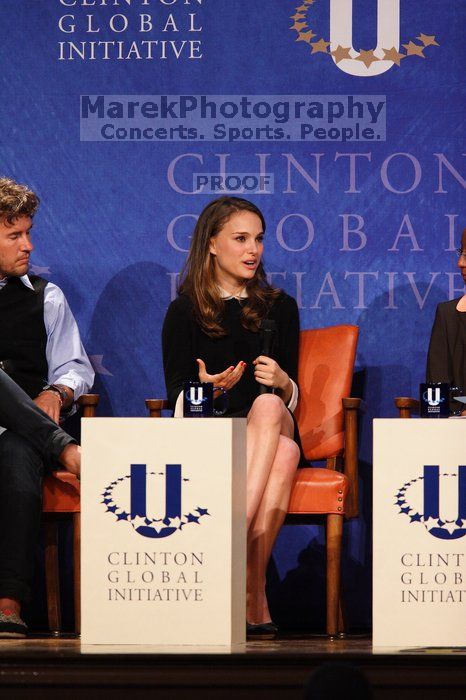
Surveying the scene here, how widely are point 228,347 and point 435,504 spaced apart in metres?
1.30

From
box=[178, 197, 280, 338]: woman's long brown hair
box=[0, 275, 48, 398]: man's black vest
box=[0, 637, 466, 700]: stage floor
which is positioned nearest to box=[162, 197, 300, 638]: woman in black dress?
box=[178, 197, 280, 338]: woman's long brown hair

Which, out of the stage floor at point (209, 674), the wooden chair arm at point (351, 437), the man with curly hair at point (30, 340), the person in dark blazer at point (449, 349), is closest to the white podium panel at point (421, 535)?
the stage floor at point (209, 674)

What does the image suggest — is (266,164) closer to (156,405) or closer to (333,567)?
(156,405)

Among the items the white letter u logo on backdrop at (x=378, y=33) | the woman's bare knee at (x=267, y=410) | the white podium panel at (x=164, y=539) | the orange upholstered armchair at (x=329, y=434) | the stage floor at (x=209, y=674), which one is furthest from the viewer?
the white letter u logo on backdrop at (x=378, y=33)

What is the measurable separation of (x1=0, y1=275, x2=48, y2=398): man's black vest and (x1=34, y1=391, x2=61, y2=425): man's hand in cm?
22

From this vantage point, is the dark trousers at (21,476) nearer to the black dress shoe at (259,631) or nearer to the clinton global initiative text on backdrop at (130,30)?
the black dress shoe at (259,631)

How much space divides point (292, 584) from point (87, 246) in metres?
1.56

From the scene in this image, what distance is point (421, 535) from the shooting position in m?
2.84

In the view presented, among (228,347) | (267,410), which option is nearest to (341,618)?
(267,410)

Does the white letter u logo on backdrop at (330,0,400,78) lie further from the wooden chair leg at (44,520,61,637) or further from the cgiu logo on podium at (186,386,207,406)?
the wooden chair leg at (44,520,61,637)

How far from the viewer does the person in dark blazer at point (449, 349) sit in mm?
4121

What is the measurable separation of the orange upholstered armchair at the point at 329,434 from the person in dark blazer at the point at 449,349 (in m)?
0.29

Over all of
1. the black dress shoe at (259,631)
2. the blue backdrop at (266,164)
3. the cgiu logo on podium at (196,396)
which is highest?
the blue backdrop at (266,164)

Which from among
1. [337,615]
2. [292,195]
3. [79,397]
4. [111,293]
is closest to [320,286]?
[292,195]
